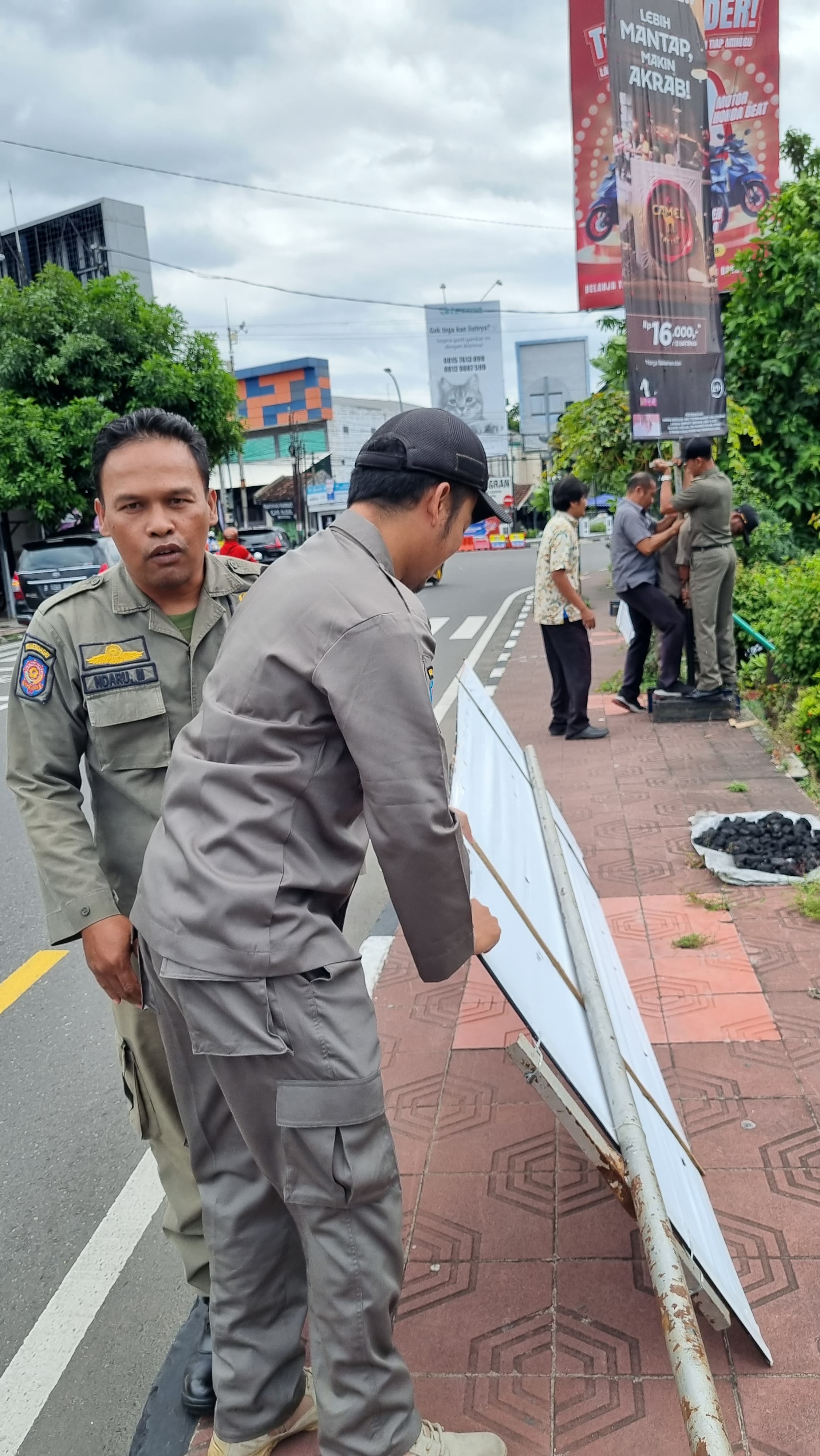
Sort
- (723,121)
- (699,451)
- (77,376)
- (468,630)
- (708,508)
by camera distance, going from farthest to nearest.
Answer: (77,376) < (468,630) < (723,121) < (699,451) < (708,508)

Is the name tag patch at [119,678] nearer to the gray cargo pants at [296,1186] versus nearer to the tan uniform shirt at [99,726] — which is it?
the tan uniform shirt at [99,726]

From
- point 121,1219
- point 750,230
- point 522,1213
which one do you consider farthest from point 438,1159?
point 750,230

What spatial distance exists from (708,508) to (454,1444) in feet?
22.9

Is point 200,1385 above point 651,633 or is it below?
below

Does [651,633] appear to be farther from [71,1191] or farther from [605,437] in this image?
[71,1191]

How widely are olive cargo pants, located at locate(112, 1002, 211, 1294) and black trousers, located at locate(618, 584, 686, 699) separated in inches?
261

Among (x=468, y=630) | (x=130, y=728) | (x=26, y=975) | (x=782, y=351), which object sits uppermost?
(x=782, y=351)

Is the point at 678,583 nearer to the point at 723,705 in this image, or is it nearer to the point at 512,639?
the point at 723,705

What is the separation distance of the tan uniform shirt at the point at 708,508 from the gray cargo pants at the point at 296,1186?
22.4 feet

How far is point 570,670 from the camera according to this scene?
8.13 metres

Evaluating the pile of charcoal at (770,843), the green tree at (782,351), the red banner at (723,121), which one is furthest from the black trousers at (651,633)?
the red banner at (723,121)

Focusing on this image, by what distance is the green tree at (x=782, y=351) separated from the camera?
41.5ft

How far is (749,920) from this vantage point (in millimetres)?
4656

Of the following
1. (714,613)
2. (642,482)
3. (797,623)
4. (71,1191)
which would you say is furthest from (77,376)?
(71,1191)
